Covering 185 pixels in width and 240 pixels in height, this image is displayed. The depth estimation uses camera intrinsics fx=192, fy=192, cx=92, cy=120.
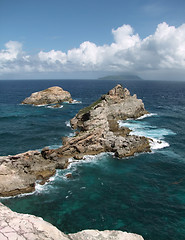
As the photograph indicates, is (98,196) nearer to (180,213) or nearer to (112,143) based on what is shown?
(180,213)

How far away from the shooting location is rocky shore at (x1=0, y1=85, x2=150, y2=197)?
3938 centimetres

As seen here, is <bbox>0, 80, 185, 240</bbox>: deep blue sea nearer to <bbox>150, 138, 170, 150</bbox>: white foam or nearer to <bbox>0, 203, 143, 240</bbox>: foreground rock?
<bbox>150, 138, 170, 150</bbox>: white foam

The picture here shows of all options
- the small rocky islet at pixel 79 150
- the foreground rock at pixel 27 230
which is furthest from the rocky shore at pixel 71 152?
the foreground rock at pixel 27 230

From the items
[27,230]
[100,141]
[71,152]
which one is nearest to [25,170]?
[71,152]

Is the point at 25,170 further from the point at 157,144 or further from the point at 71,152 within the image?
the point at 157,144

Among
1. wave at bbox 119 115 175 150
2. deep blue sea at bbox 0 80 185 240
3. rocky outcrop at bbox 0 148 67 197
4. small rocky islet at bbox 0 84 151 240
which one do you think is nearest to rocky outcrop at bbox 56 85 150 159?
small rocky islet at bbox 0 84 151 240

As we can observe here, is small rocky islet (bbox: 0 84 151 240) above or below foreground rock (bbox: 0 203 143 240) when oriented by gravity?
below

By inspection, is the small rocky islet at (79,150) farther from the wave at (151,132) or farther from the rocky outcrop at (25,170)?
the wave at (151,132)

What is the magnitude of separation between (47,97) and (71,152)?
313 feet

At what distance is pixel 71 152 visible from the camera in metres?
54.4

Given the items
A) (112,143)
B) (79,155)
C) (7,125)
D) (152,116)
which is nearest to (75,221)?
(79,155)

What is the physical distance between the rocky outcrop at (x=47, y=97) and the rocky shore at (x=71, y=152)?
62237 mm

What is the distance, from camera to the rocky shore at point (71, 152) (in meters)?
39.4

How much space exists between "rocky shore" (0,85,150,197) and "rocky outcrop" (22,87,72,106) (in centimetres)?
6224
